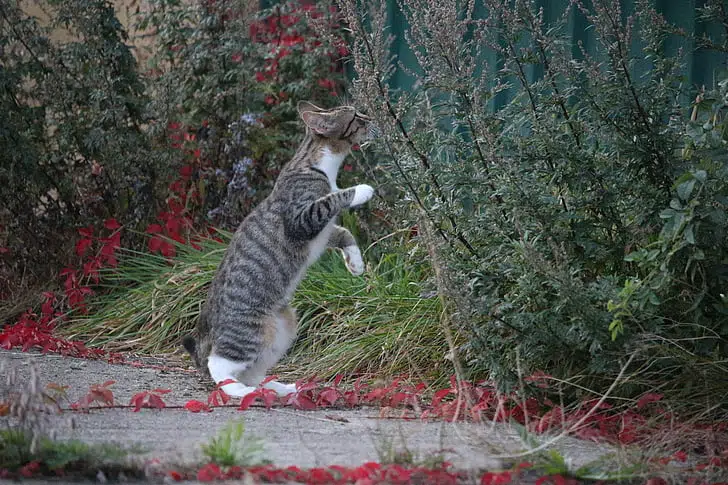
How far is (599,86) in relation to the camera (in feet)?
11.5

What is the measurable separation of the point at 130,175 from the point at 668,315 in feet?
13.3

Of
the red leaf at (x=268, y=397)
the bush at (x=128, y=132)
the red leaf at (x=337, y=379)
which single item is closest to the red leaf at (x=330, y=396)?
the red leaf at (x=268, y=397)

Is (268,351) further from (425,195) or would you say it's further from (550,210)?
(550,210)

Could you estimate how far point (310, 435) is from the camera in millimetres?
3178

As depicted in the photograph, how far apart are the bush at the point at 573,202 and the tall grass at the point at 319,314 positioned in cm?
71

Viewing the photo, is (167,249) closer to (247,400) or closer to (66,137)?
(66,137)

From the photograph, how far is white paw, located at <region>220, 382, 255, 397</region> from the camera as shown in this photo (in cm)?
403

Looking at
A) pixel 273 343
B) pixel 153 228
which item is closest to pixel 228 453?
pixel 273 343

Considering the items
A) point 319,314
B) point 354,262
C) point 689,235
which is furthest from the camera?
point 319,314

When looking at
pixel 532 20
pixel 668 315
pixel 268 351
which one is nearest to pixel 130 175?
pixel 268 351

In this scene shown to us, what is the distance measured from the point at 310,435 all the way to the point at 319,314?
212cm

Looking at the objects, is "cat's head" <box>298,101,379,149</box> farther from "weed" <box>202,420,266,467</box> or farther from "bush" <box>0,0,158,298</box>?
"weed" <box>202,420,266,467</box>

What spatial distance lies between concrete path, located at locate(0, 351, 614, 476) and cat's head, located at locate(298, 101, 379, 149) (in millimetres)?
1605

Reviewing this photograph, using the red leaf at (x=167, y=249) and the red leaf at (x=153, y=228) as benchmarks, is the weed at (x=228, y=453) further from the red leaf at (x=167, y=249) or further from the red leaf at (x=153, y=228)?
the red leaf at (x=153, y=228)
